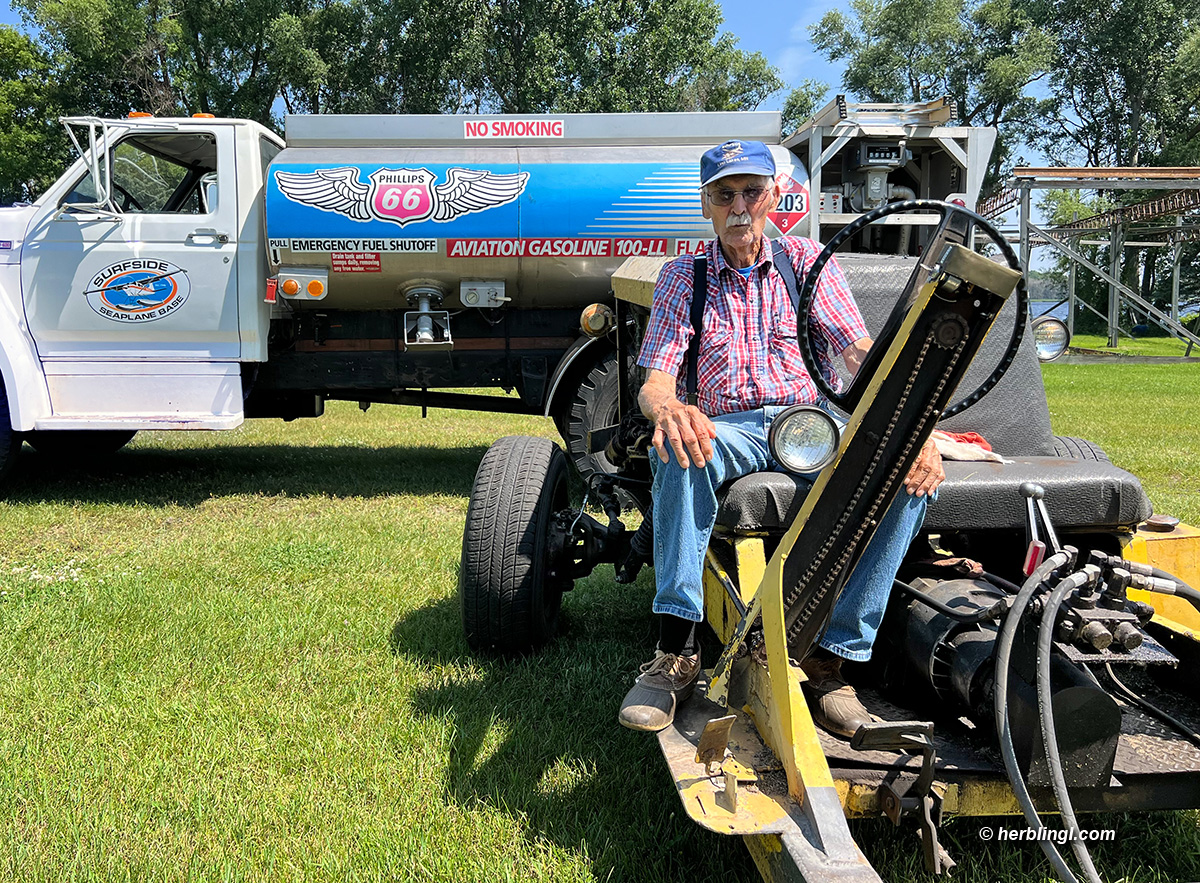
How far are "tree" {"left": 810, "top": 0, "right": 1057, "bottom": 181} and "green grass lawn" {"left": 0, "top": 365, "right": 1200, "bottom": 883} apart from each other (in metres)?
33.7

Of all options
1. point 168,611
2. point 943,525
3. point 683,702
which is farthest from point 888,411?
point 168,611

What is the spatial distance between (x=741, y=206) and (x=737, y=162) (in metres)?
0.13

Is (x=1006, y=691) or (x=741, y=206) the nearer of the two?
(x=1006, y=691)

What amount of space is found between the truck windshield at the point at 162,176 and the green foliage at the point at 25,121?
21.8m

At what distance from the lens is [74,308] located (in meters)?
6.24

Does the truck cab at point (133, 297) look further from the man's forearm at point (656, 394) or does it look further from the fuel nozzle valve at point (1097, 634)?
the fuel nozzle valve at point (1097, 634)

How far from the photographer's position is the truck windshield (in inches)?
252

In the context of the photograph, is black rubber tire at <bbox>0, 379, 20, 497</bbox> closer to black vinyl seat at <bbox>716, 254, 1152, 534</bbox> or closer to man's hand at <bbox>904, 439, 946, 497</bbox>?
black vinyl seat at <bbox>716, 254, 1152, 534</bbox>

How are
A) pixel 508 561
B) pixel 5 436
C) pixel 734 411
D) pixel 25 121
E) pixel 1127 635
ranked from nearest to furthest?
pixel 1127 635, pixel 734 411, pixel 508 561, pixel 5 436, pixel 25 121

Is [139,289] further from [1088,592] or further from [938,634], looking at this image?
[1088,592]

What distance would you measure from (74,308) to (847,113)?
5.46m

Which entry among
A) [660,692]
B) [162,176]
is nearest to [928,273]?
[660,692]

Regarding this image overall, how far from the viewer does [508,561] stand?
3.15m

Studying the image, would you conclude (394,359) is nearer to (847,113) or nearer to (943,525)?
(847,113)
